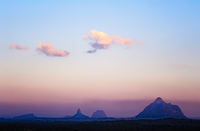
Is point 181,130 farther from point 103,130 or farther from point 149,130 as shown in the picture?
point 103,130

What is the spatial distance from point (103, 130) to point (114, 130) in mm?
6071

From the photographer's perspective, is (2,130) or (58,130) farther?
(58,130)

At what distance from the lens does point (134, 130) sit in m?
142

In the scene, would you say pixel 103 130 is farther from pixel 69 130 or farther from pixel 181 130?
pixel 181 130

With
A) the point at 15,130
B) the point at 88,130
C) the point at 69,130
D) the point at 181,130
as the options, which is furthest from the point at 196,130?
the point at 15,130

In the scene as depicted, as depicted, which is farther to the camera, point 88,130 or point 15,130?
point 88,130

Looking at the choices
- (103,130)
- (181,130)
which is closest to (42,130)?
(103,130)

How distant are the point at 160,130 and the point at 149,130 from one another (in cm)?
594

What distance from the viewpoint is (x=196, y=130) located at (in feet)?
466

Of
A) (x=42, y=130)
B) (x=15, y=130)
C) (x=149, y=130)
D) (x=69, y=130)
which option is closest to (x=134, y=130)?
(x=149, y=130)

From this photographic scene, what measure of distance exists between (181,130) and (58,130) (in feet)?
216

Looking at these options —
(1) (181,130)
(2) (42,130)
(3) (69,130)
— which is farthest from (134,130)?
(2) (42,130)

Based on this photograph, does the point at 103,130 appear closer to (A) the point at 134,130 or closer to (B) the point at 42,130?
(A) the point at 134,130

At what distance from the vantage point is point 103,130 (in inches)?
5733
